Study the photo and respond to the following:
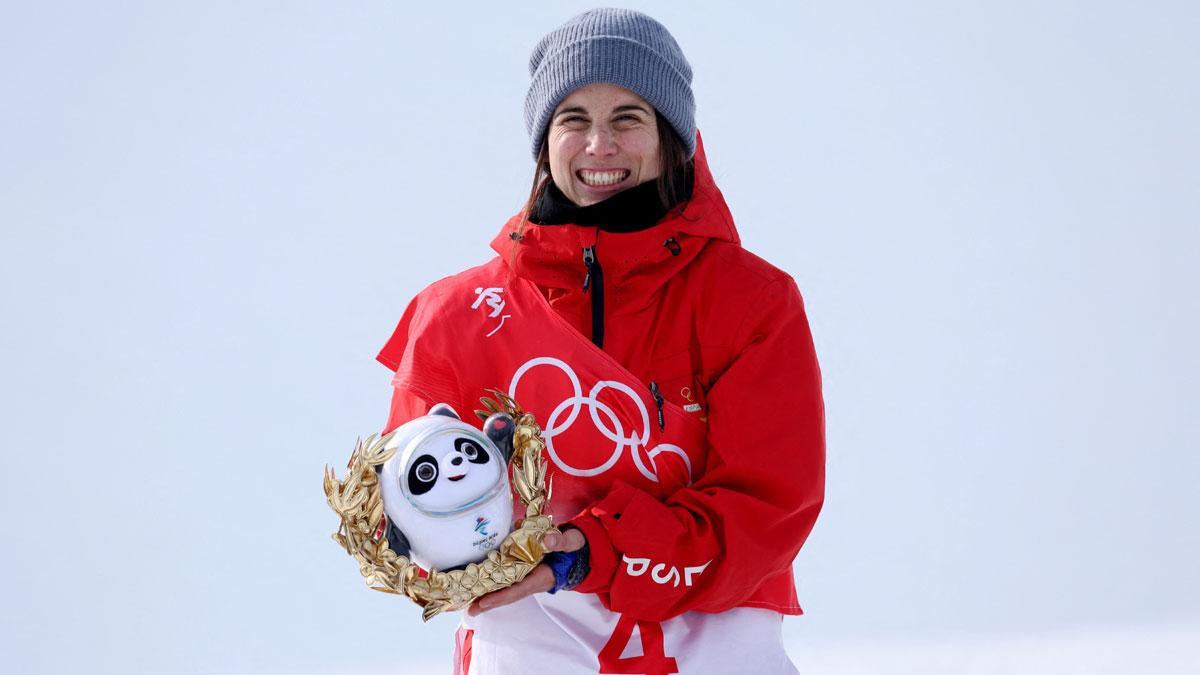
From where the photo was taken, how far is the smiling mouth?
250 cm

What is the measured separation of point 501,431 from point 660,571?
0.34 meters

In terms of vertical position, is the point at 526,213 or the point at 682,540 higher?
the point at 526,213

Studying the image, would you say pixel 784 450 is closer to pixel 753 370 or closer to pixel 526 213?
pixel 753 370

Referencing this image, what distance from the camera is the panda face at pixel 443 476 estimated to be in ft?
6.98

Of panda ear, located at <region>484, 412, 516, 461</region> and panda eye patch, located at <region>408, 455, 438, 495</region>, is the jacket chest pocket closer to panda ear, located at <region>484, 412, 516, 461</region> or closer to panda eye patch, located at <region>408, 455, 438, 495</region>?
panda ear, located at <region>484, 412, 516, 461</region>

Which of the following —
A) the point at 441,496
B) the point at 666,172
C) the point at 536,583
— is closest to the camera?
the point at 441,496

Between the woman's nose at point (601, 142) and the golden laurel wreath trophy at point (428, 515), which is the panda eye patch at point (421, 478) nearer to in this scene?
the golden laurel wreath trophy at point (428, 515)

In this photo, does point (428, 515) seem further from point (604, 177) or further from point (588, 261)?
point (604, 177)

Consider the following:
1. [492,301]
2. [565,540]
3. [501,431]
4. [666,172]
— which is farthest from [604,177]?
[565,540]

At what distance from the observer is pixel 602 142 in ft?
8.10

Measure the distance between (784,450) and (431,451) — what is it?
59 cm

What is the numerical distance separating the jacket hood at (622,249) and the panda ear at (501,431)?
1.10 ft

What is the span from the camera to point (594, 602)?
2.43 meters

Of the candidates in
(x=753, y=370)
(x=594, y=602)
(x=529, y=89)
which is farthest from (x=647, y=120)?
(x=594, y=602)
